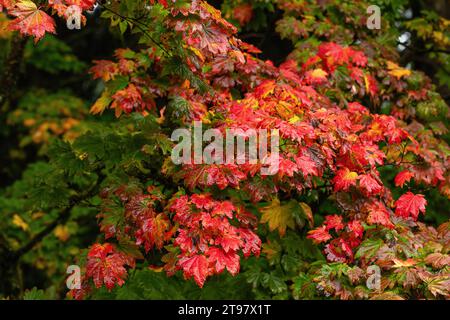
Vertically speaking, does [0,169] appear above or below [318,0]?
below

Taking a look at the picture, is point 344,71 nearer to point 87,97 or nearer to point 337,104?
point 337,104

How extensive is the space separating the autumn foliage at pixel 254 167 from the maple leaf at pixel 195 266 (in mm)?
10

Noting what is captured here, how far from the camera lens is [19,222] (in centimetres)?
788

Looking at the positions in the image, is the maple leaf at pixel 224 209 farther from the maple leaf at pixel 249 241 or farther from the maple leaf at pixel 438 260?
the maple leaf at pixel 438 260

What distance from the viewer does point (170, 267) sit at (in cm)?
379

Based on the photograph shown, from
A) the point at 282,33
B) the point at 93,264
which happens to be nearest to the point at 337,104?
the point at 282,33

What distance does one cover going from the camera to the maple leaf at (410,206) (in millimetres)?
4133

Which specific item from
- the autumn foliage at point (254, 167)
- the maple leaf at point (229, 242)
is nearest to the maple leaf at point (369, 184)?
the autumn foliage at point (254, 167)

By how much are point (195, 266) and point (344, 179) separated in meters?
1.27

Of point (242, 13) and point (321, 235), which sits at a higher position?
point (242, 13)

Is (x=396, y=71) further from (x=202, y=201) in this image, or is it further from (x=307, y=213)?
(x=202, y=201)

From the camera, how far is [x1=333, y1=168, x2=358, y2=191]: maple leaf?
13.0 ft

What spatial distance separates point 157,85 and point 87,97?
7.62m

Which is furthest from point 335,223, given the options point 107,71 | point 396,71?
point 107,71
